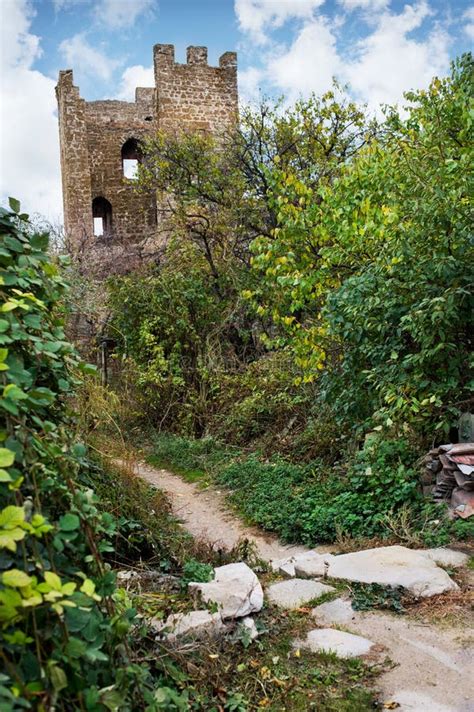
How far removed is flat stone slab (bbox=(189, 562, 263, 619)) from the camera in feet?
11.0

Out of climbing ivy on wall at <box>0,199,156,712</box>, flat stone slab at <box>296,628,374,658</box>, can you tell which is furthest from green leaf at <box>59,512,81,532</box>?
flat stone slab at <box>296,628,374,658</box>

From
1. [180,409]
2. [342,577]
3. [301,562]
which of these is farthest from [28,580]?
[180,409]

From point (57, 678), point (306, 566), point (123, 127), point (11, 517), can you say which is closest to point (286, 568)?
point (306, 566)

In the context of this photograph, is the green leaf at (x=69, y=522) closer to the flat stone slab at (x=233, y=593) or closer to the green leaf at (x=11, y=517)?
the green leaf at (x=11, y=517)

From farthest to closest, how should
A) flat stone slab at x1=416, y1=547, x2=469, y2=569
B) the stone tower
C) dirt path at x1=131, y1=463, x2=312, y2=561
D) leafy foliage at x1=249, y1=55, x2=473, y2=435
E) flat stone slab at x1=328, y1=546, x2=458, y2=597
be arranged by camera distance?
the stone tower
dirt path at x1=131, y1=463, x2=312, y2=561
leafy foliage at x1=249, y1=55, x2=473, y2=435
flat stone slab at x1=416, y1=547, x2=469, y2=569
flat stone slab at x1=328, y1=546, x2=458, y2=597

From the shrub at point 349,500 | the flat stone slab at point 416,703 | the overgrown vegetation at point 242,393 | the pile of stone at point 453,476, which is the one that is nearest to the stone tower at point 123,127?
the overgrown vegetation at point 242,393

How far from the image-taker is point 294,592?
156 inches

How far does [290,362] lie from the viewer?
10.3 meters

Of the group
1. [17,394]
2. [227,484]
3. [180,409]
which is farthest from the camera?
[180,409]

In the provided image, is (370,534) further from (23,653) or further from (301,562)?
(23,653)

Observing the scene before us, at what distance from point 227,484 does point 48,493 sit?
21.3 feet

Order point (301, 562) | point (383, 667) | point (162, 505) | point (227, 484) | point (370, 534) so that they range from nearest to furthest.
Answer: point (383, 667) < point (301, 562) < point (370, 534) < point (162, 505) < point (227, 484)

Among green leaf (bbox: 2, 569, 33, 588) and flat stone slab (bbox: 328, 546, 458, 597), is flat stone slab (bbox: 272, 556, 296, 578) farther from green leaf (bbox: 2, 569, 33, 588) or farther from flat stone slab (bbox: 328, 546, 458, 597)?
green leaf (bbox: 2, 569, 33, 588)

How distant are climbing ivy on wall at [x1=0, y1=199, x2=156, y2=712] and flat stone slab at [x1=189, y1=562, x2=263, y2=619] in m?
1.46
